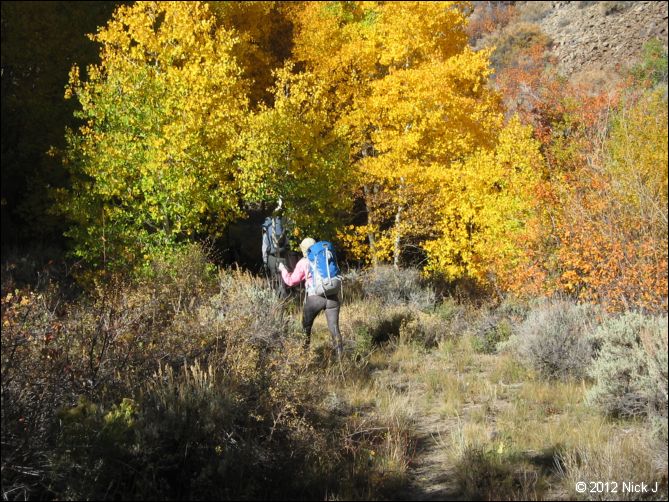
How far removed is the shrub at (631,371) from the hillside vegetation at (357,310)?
3cm

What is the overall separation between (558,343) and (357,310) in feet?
13.2

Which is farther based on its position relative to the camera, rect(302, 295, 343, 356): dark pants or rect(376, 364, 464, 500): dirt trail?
rect(302, 295, 343, 356): dark pants

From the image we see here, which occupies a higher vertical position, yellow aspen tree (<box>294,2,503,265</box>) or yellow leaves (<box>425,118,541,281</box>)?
yellow aspen tree (<box>294,2,503,265</box>)

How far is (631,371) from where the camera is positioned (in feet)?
17.1

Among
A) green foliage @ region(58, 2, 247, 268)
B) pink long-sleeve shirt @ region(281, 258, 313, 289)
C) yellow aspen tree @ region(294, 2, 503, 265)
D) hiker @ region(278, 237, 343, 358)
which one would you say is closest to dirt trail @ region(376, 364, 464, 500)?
hiker @ region(278, 237, 343, 358)

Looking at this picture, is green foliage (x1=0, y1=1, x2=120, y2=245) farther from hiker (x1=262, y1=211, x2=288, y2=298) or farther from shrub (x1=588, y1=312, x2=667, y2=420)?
shrub (x1=588, y1=312, x2=667, y2=420)

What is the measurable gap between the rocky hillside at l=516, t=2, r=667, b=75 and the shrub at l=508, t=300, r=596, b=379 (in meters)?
19.7

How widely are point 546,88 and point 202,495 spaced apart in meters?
24.8

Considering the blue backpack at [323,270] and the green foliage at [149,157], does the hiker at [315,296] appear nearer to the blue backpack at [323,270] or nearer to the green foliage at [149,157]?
the blue backpack at [323,270]

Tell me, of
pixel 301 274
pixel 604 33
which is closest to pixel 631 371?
pixel 301 274

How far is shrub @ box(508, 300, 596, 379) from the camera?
23.8ft

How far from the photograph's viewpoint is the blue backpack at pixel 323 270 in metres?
7.14

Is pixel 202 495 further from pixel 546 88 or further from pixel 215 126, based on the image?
pixel 546 88

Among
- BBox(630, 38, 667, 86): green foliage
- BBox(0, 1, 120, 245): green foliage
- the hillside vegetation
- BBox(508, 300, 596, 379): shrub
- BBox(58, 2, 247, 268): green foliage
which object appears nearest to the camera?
the hillside vegetation
